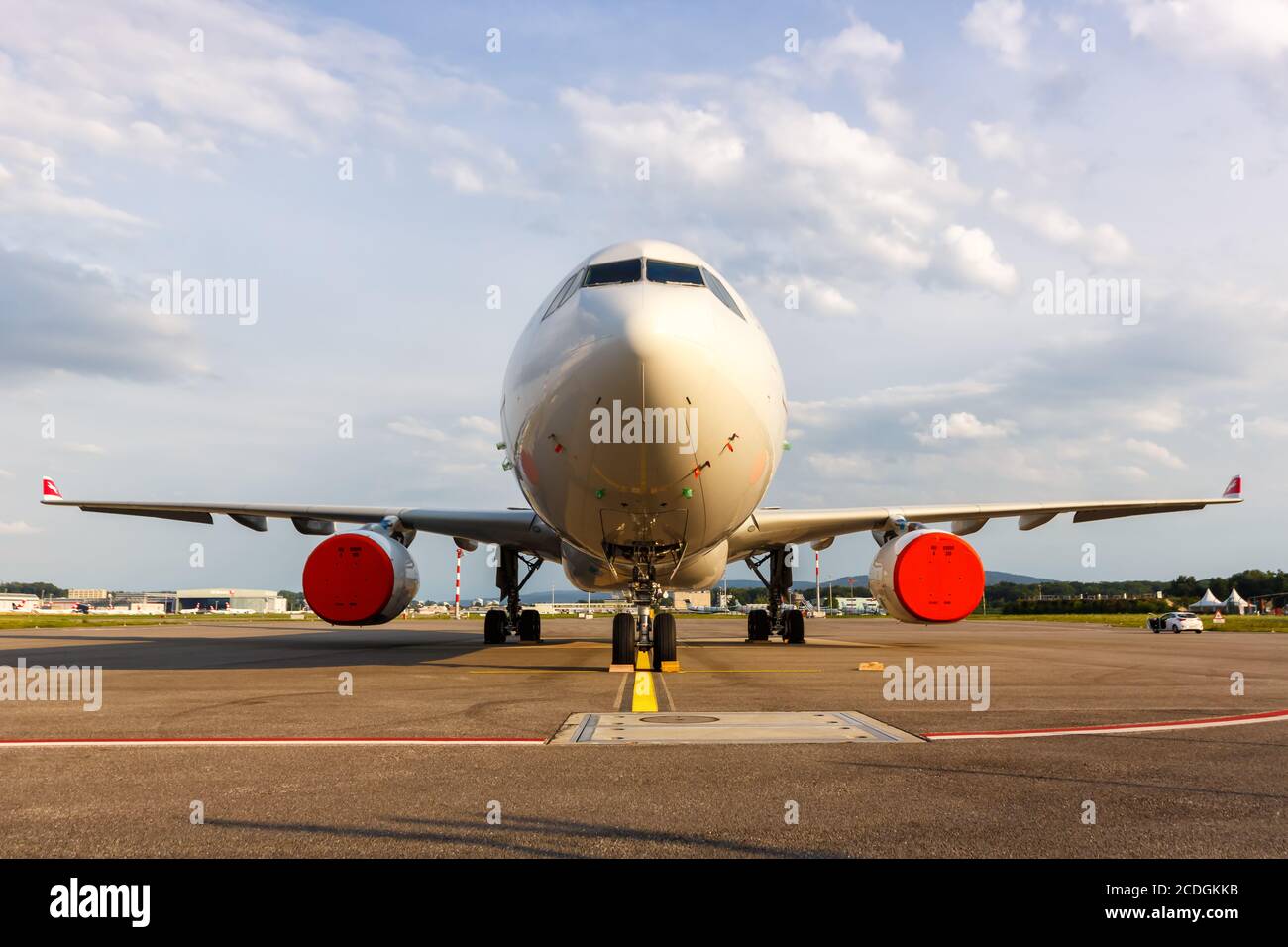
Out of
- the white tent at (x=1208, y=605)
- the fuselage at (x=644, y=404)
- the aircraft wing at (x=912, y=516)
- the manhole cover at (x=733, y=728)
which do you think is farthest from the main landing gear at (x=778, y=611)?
the white tent at (x=1208, y=605)

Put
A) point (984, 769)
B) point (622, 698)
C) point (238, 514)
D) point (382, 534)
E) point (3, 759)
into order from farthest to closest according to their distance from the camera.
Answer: point (238, 514) < point (382, 534) < point (622, 698) < point (3, 759) < point (984, 769)

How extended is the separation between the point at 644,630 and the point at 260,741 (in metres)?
7.25

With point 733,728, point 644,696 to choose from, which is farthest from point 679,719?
point 644,696

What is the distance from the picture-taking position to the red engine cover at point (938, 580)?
1336 cm

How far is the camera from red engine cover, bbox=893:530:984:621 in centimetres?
1336

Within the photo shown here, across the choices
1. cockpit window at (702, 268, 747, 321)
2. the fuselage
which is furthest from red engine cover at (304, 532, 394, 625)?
cockpit window at (702, 268, 747, 321)

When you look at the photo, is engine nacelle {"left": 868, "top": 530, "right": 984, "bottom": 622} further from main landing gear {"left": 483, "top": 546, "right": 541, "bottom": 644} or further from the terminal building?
the terminal building

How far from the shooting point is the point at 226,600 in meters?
156

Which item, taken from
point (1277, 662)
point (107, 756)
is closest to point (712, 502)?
point (107, 756)

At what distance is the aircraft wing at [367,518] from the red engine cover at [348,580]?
3.17 metres

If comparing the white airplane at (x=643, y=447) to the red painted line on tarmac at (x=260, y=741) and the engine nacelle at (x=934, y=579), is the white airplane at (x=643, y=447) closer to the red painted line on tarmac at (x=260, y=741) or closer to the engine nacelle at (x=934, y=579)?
the engine nacelle at (x=934, y=579)
